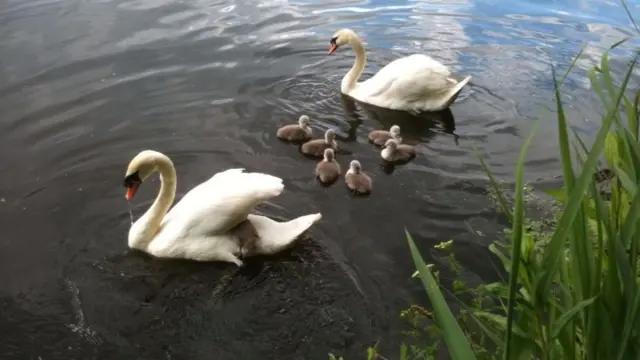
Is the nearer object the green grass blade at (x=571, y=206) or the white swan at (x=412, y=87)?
the green grass blade at (x=571, y=206)

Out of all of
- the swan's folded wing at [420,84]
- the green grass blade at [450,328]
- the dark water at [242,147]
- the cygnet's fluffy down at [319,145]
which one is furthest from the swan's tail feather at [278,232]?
the green grass blade at [450,328]

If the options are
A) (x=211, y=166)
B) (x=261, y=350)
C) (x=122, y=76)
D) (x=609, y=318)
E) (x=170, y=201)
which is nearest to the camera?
(x=609, y=318)

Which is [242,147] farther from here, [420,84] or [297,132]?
[420,84]

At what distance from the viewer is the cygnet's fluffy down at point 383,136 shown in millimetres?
6203

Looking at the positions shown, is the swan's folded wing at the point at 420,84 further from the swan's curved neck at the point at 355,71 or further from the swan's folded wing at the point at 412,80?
the swan's curved neck at the point at 355,71

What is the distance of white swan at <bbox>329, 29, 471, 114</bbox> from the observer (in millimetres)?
Answer: 6922

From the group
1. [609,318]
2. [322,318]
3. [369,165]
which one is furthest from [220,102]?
[609,318]

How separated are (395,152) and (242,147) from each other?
4.52ft

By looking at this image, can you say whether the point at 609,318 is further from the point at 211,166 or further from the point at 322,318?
the point at 211,166

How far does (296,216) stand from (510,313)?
3.76 metres

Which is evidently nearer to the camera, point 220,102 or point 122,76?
point 220,102

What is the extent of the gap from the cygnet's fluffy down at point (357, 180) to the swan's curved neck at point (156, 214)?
142cm

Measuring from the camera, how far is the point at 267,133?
6.46m

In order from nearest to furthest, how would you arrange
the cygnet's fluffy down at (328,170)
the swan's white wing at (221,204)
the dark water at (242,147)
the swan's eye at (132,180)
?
the dark water at (242,147) → the swan's white wing at (221,204) → the swan's eye at (132,180) → the cygnet's fluffy down at (328,170)
